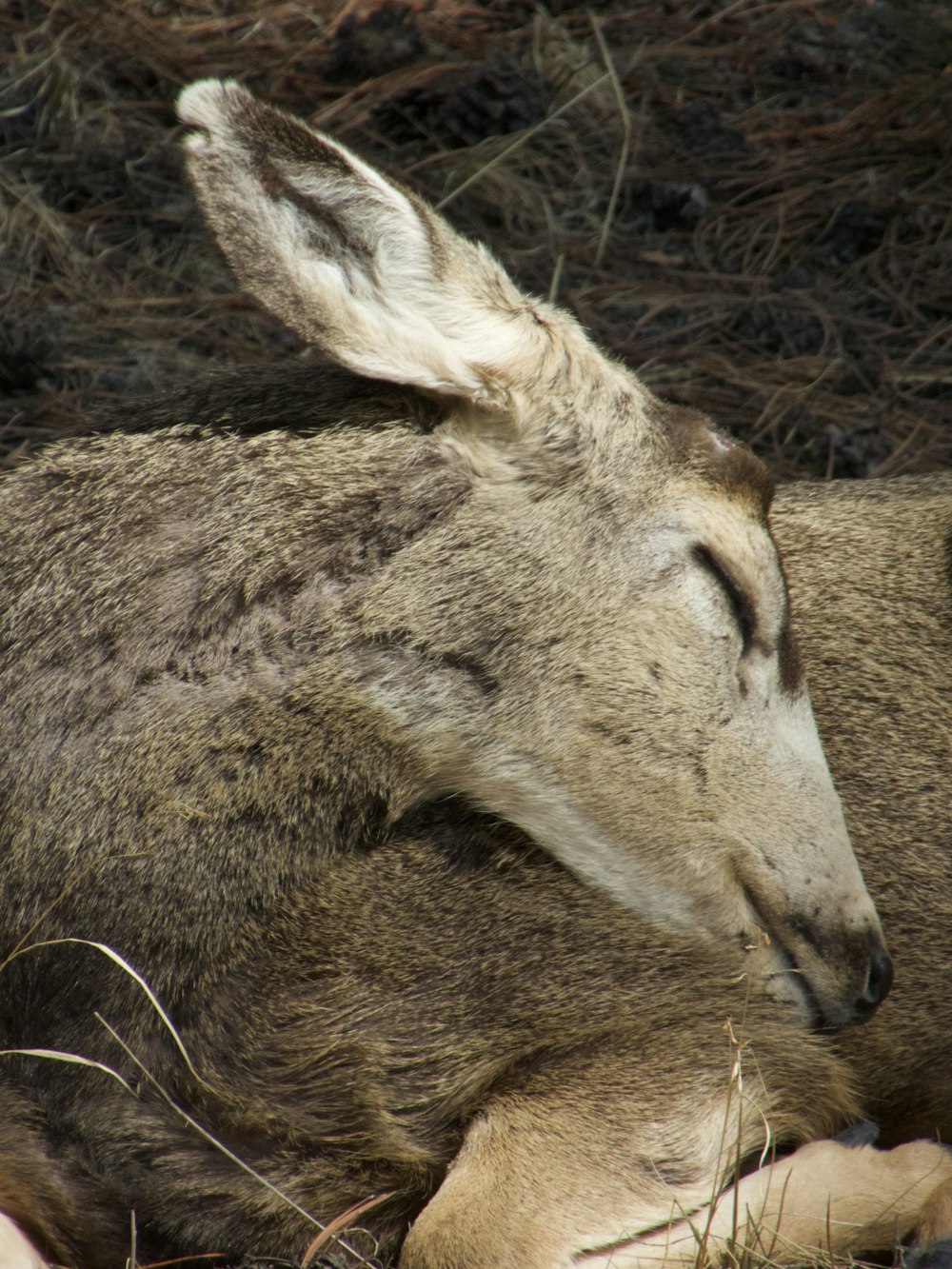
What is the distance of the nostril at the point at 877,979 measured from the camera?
10.1ft

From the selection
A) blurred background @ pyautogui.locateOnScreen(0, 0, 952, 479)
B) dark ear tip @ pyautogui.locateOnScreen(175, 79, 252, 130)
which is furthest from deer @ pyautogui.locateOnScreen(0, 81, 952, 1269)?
blurred background @ pyautogui.locateOnScreen(0, 0, 952, 479)

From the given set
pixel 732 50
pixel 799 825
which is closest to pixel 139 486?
pixel 799 825

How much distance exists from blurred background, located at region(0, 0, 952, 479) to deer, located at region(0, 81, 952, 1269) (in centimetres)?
238

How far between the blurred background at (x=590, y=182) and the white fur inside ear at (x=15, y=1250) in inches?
112

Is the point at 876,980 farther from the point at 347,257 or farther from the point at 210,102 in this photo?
the point at 210,102

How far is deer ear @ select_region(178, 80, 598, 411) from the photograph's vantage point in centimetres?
289

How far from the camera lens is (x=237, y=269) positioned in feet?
9.50

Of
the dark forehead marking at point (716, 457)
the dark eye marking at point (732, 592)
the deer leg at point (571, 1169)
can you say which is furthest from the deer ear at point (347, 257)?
the deer leg at point (571, 1169)

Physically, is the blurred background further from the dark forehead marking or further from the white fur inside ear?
the white fur inside ear

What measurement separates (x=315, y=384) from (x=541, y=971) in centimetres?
134

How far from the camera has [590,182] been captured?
631cm

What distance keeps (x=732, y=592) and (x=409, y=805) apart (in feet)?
2.58

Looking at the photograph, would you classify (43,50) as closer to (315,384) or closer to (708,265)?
(708,265)

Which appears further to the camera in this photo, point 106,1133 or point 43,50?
point 43,50
